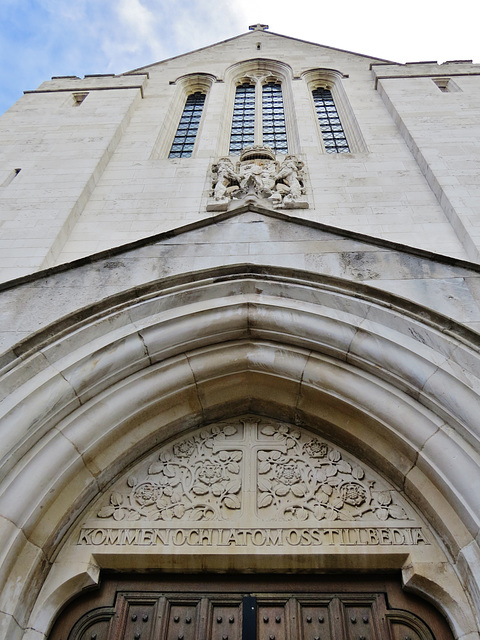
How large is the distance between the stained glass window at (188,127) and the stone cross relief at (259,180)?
4.29ft

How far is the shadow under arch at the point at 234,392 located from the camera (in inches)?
129

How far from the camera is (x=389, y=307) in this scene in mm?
3926

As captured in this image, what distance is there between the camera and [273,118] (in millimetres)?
9883

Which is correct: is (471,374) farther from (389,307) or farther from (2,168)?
(2,168)

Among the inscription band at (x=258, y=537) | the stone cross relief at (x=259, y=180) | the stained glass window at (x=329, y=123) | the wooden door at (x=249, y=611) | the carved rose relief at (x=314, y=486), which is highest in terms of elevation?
the stained glass window at (x=329, y=123)

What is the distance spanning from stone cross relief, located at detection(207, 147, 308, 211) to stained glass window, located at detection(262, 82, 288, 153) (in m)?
1.07

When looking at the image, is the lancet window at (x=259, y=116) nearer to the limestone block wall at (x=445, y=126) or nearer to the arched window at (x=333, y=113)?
the arched window at (x=333, y=113)

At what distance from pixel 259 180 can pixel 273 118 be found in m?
3.51

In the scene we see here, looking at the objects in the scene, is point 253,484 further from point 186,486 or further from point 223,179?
point 223,179

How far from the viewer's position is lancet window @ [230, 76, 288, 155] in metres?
8.97

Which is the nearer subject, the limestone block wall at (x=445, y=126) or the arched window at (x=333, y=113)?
the limestone block wall at (x=445, y=126)

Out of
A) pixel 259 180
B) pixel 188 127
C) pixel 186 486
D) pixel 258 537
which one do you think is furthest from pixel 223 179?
pixel 258 537

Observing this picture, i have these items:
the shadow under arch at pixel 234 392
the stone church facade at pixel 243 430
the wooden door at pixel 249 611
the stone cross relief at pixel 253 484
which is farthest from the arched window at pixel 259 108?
the wooden door at pixel 249 611

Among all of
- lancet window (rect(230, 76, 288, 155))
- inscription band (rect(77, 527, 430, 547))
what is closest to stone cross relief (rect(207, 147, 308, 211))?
lancet window (rect(230, 76, 288, 155))
